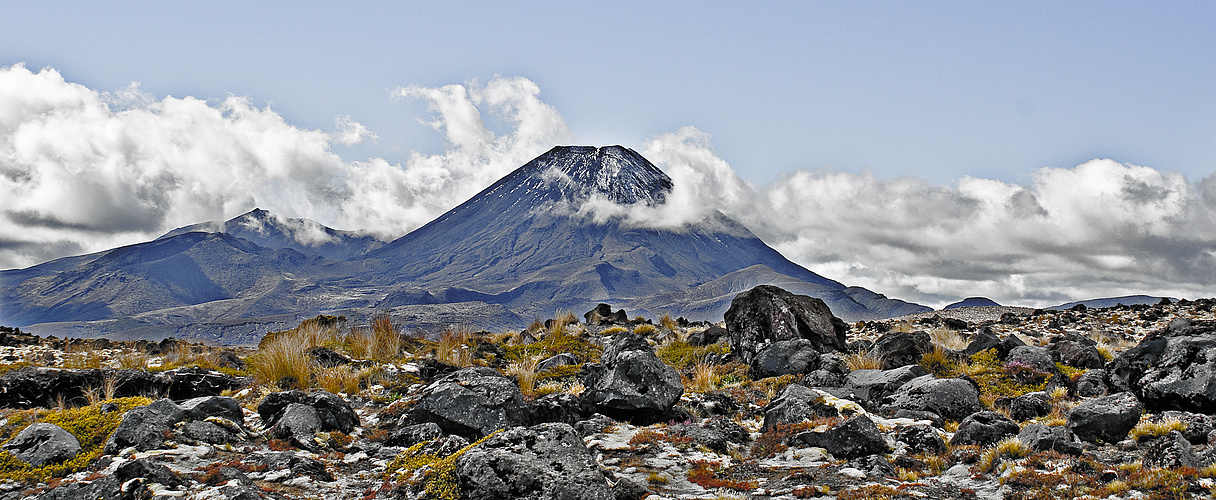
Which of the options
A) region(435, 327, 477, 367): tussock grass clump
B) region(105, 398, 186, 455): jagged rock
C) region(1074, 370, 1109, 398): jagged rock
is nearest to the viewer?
region(105, 398, 186, 455): jagged rock

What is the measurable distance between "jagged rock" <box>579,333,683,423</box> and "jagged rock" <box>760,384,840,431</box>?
1551 mm

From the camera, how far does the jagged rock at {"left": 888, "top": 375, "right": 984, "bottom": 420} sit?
34.7 ft

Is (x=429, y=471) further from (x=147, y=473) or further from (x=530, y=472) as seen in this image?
(x=147, y=473)

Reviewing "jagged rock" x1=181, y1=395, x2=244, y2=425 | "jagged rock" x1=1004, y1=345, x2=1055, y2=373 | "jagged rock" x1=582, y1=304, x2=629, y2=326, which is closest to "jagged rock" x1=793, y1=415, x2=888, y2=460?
"jagged rock" x1=1004, y1=345, x2=1055, y2=373

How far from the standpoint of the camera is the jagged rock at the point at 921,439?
864 cm

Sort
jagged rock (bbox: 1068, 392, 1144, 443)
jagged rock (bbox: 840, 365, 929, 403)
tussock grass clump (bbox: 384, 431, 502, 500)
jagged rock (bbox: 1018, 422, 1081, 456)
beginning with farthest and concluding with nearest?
jagged rock (bbox: 840, 365, 929, 403), jagged rock (bbox: 1068, 392, 1144, 443), jagged rock (bbox: 1018, 422, 1081, 456), tussock grass clump (bbox: 384, 431, 502, 500)

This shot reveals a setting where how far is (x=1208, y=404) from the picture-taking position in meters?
8.62

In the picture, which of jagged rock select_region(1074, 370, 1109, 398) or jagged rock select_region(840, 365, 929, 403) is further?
jagged rock select_region(840, 365, 929, 403)

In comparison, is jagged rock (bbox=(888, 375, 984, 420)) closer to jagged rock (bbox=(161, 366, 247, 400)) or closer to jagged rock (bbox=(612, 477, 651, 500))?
jagged rock (bbox=(612, 477, 651, 500))

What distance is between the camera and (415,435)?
30.8ft

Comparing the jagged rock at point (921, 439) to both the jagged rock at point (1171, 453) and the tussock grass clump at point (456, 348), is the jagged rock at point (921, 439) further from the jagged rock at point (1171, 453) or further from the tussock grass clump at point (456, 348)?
the tussock grass clump at point (456, 348)

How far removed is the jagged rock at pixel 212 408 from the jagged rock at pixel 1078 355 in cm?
1647

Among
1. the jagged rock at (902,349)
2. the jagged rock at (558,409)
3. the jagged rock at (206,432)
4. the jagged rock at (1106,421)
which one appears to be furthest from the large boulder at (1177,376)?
the jagged rock at (206,432)

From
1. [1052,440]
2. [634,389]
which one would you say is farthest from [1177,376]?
[634,389]
